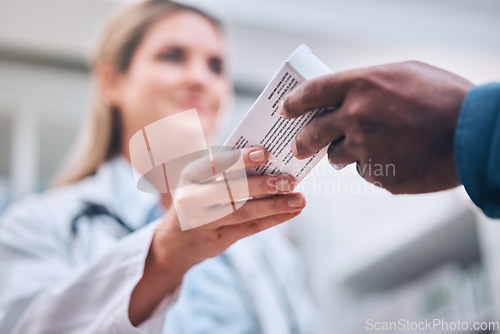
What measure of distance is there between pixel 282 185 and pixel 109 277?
0.78 feet

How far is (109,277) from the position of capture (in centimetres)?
52

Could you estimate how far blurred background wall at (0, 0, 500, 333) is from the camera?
116cm

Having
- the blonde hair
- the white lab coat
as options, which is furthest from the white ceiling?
the white lab coat

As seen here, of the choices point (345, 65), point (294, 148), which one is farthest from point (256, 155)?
point (345, 65)

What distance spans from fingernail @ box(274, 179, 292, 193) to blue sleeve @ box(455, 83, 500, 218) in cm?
15

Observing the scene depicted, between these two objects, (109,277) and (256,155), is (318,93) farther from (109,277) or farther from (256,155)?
(109,277)

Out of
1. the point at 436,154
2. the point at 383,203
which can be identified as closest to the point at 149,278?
the point at 436,154

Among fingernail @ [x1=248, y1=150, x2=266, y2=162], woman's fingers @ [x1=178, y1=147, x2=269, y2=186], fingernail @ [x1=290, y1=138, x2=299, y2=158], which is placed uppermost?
fingernail @ [x1=290, y1=138, x2=299, y2=158]

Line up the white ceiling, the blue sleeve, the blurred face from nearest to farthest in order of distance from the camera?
1. the blue sleeve
2. the blurred face
3. the white ceiling

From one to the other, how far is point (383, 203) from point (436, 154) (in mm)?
1085

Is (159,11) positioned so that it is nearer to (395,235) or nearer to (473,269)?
(395,235)

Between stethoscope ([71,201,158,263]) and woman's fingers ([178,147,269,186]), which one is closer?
woman's fingers ([178,147,269,186])

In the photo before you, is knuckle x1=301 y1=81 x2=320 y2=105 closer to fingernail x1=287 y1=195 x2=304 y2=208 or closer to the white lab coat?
fingernail x1=287 y1=195 x2=304 y2=208

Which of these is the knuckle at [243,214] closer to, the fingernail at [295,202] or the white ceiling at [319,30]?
the fingernail at [295,202]
